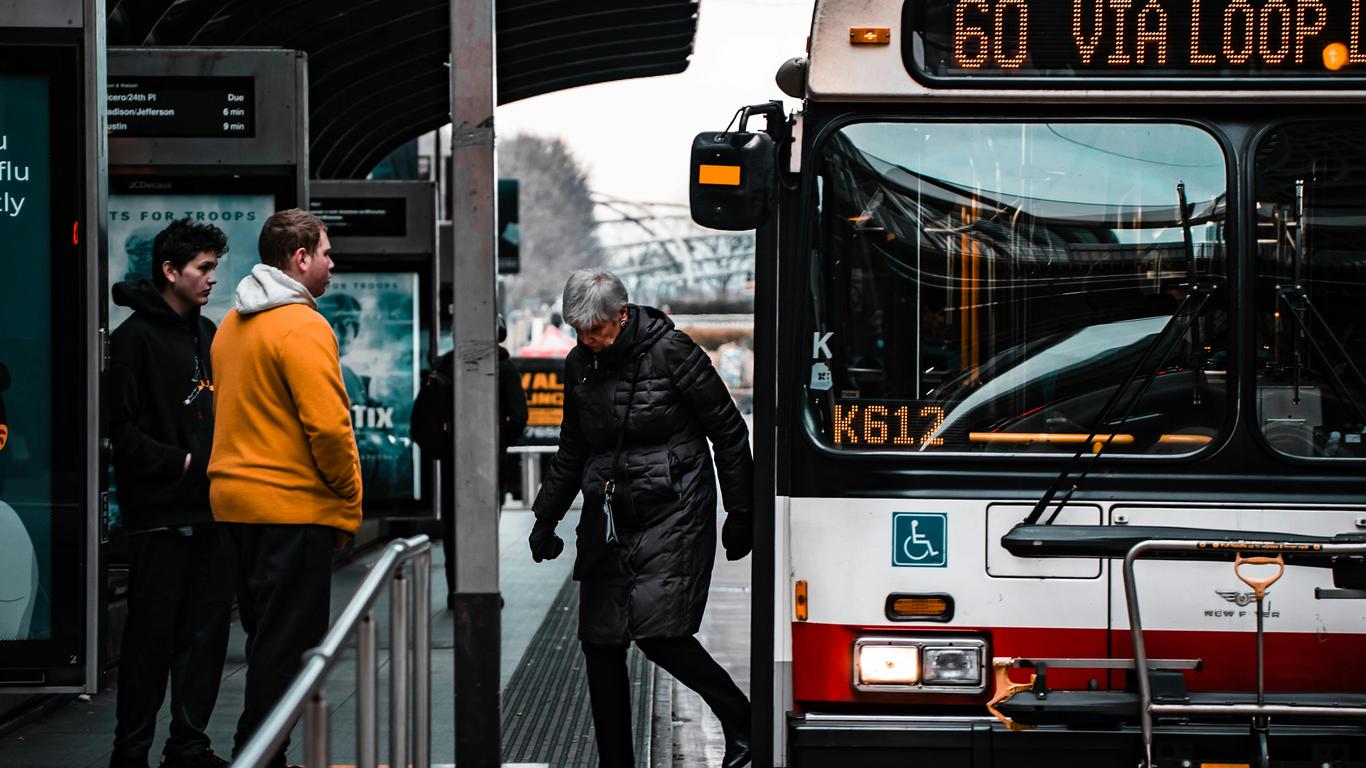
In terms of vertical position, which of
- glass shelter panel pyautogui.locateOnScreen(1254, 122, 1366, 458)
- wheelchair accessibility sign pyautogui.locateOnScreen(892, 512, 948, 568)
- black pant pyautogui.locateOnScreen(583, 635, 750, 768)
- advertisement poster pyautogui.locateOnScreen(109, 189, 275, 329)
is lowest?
black pant pyautogui.locateOnScreen(583, 635, 750, 768)

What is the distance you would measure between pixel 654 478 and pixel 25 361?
7.34 feet

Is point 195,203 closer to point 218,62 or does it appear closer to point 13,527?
point 218,62

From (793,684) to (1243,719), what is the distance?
1.22 meters

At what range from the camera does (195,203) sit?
939 cm

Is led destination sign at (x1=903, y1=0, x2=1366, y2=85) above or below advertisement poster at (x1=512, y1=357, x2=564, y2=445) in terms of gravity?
above

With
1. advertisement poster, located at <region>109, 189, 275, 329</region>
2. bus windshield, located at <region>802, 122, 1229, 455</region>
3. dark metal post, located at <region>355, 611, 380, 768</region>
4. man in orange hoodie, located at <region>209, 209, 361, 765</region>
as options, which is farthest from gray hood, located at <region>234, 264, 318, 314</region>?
advertisement poster, located at <region>109, 189, 275, 329</region>

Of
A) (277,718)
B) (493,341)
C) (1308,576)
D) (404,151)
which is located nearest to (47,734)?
(493,341)

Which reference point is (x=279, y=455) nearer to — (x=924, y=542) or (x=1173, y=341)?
(x=924, y=542)

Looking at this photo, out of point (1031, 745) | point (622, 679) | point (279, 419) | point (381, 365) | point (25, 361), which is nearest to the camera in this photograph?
point (1031, 745)

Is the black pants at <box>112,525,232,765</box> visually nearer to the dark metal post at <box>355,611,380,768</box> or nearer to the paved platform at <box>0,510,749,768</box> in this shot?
the paved platform at <box>0,510,749,768</box>

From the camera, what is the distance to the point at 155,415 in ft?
18.7

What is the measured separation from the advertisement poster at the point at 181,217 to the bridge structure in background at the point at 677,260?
5610cm

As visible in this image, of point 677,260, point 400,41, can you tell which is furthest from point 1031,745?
point 677,260

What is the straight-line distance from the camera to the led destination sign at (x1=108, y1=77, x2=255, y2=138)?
872 centimetres
